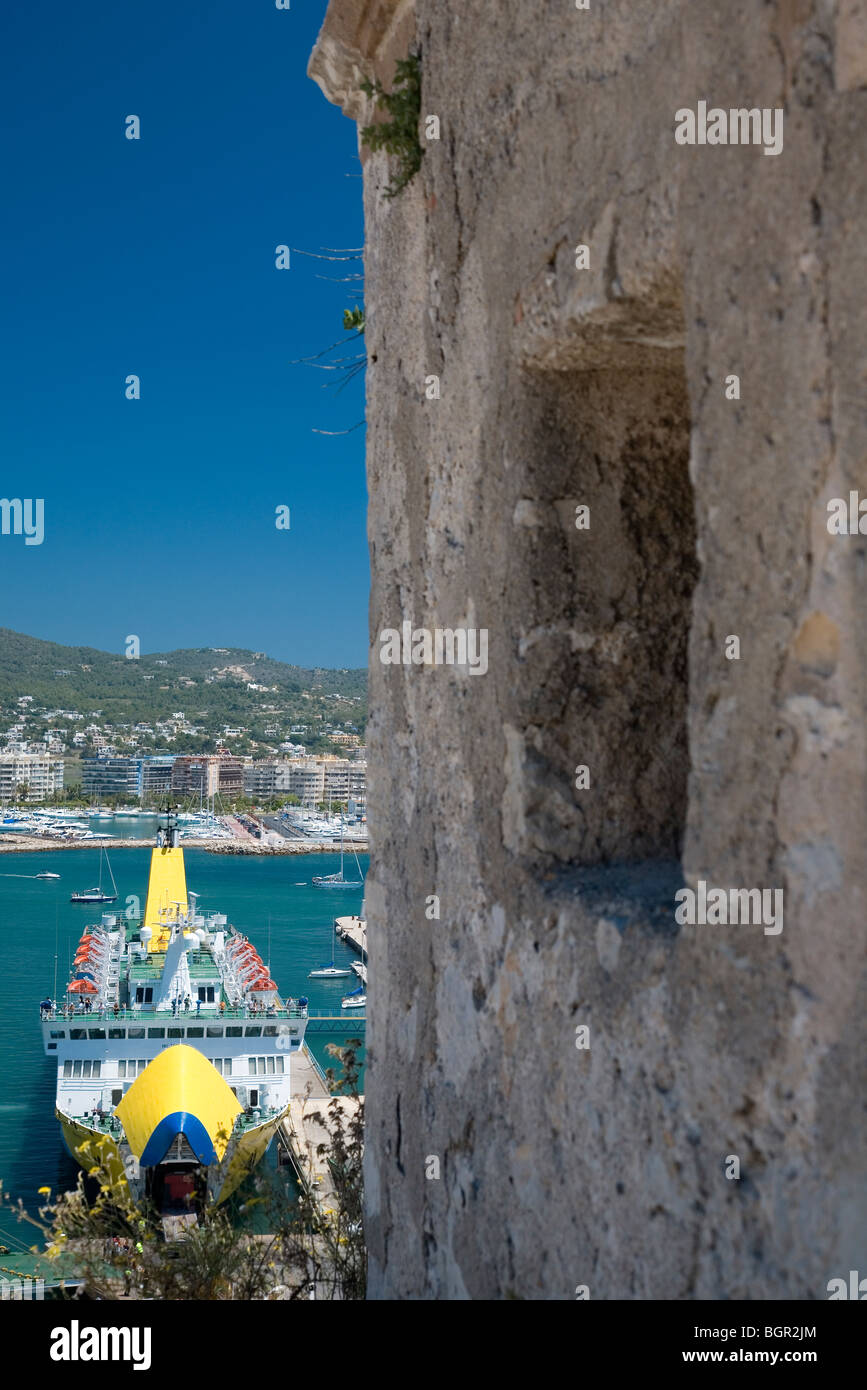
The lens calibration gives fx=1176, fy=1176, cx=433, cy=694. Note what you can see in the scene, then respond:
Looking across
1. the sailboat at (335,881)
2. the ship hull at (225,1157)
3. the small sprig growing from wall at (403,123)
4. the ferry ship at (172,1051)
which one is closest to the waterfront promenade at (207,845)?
the sailboat at (335,881)

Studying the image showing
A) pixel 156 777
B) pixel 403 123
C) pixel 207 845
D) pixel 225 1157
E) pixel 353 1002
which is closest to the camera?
pixel 403 123

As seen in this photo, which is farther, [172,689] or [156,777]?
[172,689]

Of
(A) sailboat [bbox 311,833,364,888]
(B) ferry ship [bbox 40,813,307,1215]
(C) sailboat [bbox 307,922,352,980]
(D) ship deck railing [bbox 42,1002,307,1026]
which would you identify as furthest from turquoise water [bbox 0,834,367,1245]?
(D) ship deck railing [bbox 42,1002,307,1026]

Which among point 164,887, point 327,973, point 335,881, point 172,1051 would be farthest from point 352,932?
point 172,1051

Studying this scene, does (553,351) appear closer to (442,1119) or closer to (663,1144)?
(663,1144)

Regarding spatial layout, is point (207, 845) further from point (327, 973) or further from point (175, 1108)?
point (175, 1108)

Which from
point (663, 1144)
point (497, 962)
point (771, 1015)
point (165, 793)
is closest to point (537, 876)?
point (497, 962)
